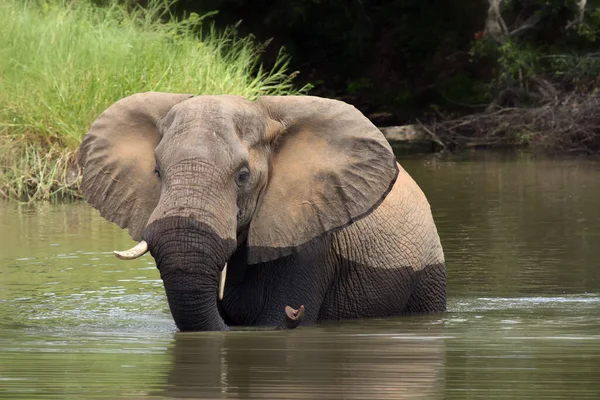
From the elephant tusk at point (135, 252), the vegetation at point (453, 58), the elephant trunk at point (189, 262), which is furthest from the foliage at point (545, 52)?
the elephant tusk at point (135, 252)

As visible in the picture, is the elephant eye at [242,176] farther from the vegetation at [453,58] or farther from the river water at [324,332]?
the vegetation at [453,58]

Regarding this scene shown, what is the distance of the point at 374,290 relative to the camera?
825cm

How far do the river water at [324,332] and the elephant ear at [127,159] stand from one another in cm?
59

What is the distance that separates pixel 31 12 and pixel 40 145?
267cm

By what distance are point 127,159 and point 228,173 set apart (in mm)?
808

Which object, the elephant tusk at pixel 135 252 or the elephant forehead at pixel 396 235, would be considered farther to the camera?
the elephant forehead at pixel 396 235

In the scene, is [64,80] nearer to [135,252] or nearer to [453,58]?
[135,252]

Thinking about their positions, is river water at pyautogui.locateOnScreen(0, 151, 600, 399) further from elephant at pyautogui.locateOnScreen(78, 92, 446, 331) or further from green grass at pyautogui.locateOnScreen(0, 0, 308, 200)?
green grass at pyautogui.locateOnScreen(0, 0, 308, 200)

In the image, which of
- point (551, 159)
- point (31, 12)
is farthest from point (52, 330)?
point (551, 159)

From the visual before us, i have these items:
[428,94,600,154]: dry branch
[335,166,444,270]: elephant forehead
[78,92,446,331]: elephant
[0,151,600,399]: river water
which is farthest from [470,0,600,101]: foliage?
[78,92,446,331]: elephant

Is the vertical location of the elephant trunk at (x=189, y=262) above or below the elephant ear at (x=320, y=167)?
below

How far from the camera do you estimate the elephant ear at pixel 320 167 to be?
7477mm

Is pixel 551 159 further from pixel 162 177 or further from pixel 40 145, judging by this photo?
pixel 162 177

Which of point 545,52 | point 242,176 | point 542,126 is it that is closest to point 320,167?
point 242,176
